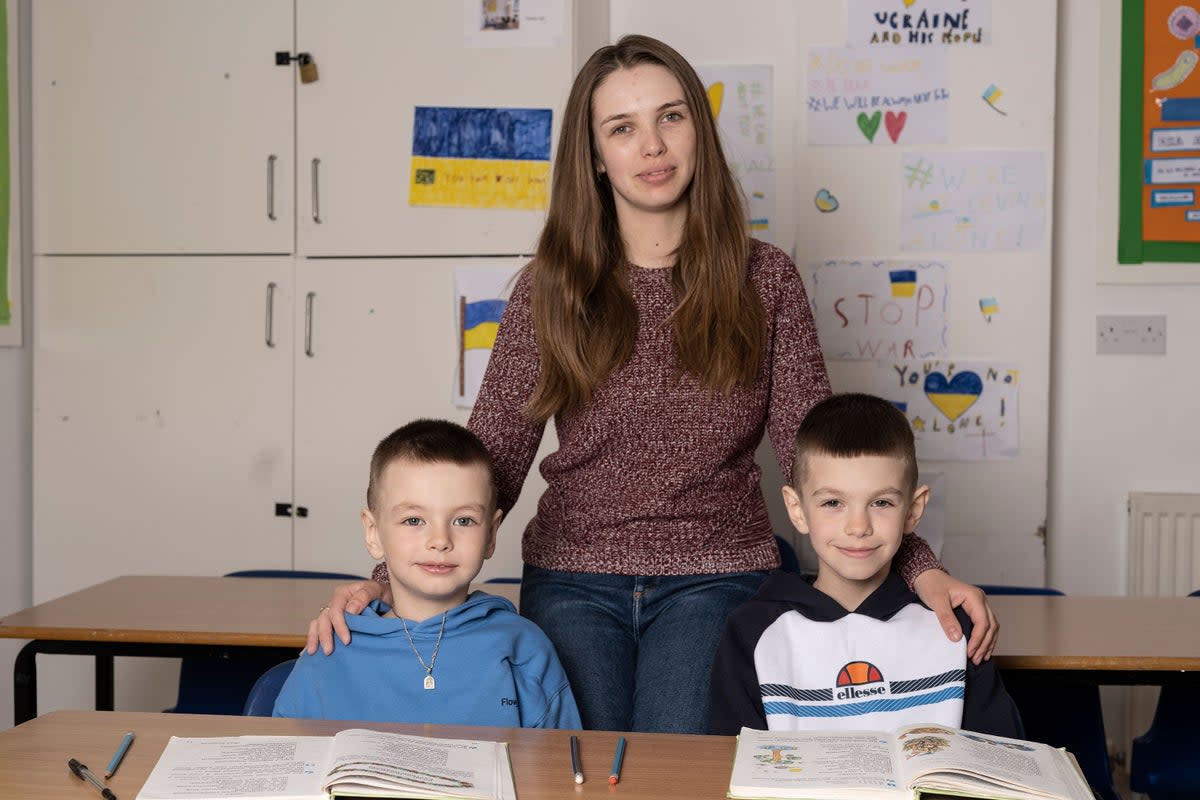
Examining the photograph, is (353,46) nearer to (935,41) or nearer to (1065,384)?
(935,41)

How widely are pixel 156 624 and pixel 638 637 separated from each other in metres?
0.82

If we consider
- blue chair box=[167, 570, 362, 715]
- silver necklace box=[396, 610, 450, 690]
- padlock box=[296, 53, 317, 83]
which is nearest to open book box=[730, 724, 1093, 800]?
silver necklace box=[396, 610, 450, 690]

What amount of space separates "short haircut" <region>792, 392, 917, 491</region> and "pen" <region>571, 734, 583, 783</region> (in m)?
0.64

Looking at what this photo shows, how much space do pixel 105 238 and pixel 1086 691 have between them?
2.59 meters

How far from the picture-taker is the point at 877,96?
3.16m

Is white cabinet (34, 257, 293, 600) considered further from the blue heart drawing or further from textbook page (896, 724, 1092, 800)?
textbook page (896, 724, 1092, 800)

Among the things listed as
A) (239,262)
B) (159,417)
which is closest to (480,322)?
(239,262)

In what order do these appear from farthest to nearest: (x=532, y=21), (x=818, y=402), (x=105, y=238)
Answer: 1. (x=105, y=238)
2. (x=532, y=21)
3. (x=818, y=402)

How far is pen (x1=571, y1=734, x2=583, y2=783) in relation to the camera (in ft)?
3.84

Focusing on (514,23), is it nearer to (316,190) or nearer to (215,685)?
(316,190)

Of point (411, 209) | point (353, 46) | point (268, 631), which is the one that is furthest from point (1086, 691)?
point (353, 46)

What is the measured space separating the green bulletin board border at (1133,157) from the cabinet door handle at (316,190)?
80.5 inches

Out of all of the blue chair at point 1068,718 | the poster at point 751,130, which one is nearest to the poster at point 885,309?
the poster at point 751,130

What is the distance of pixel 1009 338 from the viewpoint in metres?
3.15
